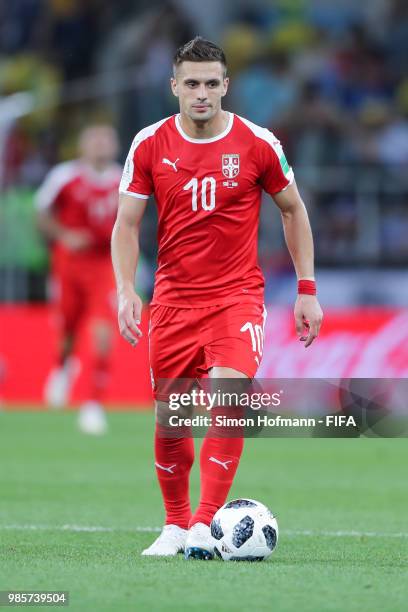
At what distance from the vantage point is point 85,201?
1379 cm

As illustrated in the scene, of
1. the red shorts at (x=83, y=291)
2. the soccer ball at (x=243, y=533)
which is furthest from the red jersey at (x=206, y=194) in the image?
the red shorts at (x=83, y=291)

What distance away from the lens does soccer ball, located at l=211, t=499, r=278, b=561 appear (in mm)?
6008

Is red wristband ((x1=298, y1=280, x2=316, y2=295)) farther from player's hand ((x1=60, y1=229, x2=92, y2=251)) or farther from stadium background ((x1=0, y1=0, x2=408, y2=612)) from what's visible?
player's hand ((x1=60, y1=229, x2=92, y2=251))

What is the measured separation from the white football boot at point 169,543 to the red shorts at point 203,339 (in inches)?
23.7

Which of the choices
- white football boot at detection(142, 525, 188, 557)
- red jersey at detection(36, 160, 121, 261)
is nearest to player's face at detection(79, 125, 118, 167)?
red jersey at detection(36, 160, 121, 261)

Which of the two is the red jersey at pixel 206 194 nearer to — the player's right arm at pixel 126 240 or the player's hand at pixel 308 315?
the player's right arm at pixel 126 240

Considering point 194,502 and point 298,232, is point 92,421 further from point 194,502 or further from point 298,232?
point 298,232

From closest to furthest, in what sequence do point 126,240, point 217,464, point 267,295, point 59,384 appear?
point 217,464
point 126,240
point 59,384
point 267,295

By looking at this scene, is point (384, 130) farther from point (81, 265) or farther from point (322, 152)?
point (81, 265)

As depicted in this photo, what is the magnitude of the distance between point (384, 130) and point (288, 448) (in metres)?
6.40

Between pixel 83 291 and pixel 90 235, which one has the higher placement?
pixel 90 235

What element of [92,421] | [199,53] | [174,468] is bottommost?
[92,421]

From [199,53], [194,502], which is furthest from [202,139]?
[194,502]

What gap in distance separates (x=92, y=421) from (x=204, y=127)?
7.17m
